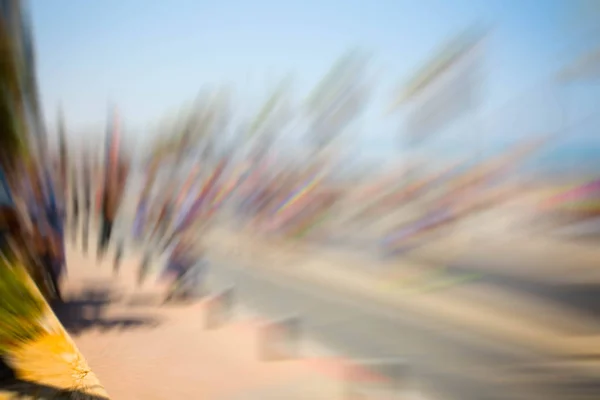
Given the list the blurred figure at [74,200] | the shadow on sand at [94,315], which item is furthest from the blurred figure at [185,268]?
the blurred figure at [74,200]

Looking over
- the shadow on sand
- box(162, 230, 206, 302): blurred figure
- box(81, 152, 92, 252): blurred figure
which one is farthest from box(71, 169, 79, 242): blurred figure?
box(162, 230, 206, 302): blurred figure

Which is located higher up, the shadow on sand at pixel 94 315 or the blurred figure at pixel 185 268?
the blurred figure at pixel 185 268

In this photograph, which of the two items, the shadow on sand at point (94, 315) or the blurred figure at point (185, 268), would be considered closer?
the blurred figure at point (185, 268)

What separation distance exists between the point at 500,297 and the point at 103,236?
1767mm

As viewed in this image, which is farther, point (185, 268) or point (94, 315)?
point (94, 315)

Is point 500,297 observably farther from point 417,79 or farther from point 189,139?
point 189,139

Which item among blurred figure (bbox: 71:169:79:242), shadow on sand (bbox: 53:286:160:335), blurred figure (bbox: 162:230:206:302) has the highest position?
blurred figure (bbox: 71:169:79:242)

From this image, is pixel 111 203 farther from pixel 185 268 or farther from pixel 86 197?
pixel 185 268

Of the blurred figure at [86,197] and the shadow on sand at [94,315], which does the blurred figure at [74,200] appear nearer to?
the blurred figure at [86,197]

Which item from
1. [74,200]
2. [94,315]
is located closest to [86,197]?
[74,200]

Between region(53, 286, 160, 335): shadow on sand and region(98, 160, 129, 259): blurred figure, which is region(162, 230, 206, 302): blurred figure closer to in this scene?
region(53, 286, 160, 335): shadow on sand

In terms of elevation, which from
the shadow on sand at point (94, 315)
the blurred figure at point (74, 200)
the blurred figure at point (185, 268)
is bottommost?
the shadow on sand at point (94, 315)

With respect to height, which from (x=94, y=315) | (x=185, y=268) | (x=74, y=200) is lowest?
(x=94, y=315)

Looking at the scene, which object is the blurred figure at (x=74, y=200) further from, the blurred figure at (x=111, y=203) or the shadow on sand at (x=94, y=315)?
the shadow on sand at (x=94, y=315)
